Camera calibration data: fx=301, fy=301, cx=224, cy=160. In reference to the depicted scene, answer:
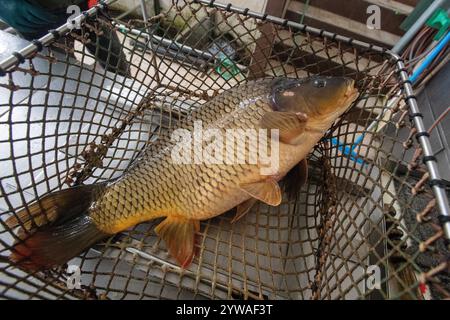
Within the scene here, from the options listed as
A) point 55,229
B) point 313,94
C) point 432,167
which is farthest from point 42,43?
point 432,167

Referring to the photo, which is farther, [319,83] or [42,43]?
[319,83]

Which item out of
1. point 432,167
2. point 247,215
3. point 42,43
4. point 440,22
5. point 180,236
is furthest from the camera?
point 440,22

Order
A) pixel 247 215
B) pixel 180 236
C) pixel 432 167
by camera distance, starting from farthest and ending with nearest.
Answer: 1. pixel 247 215
2. pixel 180 236
3. pixel 432 167

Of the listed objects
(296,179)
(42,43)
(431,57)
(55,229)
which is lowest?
(55,229)

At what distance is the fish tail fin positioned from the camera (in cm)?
72

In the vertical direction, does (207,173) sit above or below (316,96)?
below

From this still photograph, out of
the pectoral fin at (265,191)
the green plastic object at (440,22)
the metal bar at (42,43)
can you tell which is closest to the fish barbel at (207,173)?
the pectoral fin at (265,191)

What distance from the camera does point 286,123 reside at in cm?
86

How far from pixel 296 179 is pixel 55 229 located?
2.35 feet

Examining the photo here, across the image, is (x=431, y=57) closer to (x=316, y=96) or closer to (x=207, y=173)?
(x=316, y=96)

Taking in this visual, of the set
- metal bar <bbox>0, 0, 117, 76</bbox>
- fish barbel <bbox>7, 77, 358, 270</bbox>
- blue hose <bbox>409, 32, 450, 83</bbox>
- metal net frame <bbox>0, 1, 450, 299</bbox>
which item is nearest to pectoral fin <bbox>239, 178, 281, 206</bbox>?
fish barbel <bbox>7, 77, 358, 270</bbox>

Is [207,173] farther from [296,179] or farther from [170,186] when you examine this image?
[296,179]
